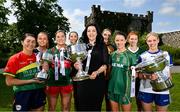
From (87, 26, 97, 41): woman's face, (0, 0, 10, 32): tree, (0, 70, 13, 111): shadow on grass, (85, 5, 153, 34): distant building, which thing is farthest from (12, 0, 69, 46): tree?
(87, 26, 97, 41): woman's face

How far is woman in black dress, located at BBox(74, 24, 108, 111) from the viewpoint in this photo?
19.9 feet

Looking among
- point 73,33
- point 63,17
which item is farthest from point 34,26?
point 73,33

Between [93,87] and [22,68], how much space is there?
3.90 ft

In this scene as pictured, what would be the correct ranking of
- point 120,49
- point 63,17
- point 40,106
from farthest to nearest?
point 63,17
point 120,49
point 40,106

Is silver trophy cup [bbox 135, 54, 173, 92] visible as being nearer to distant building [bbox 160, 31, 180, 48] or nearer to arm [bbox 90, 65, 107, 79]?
arm [bbox 90, 65, 107, 79]

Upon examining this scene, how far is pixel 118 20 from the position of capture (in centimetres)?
5491

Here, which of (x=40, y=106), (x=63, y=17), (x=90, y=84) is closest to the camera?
(x=90, y=84)

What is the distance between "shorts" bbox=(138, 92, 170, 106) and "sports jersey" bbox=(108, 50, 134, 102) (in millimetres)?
299

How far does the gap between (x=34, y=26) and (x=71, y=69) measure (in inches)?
1568

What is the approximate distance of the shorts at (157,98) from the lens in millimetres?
6941

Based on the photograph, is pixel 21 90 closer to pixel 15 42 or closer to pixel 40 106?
pixel 40 106

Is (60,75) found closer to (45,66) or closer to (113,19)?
(45,66)

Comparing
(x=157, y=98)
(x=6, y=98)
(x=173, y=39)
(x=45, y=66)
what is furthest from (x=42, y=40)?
(x=173, y=39)

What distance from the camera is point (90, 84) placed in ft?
19.9
